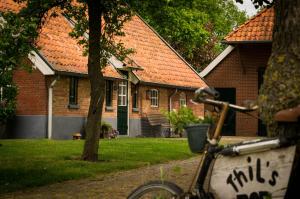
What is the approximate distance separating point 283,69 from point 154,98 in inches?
1120

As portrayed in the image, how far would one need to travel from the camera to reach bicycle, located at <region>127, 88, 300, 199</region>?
4.20 m

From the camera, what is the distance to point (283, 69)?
5125mm

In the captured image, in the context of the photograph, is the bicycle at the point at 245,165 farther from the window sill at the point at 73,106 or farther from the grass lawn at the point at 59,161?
the window sill at the point at 73,106

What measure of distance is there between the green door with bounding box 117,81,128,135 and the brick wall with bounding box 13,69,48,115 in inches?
243

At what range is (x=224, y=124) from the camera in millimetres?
4621

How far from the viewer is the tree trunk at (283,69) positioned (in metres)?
5.02

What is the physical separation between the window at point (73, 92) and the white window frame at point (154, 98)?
24.5 ft

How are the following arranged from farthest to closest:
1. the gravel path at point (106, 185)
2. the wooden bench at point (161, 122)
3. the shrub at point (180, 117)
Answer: the wooden bench at point (161, 122), the shrub at point (180, 117), the gravel path at point (106, 185)

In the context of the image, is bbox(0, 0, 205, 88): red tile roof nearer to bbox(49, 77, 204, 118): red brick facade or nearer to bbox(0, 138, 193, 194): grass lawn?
bbox(49, 77, 204, 118): red brick facade

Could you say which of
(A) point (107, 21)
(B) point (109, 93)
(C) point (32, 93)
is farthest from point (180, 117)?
(A) point (107, 21)

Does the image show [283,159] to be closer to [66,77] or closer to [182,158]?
[182,158]

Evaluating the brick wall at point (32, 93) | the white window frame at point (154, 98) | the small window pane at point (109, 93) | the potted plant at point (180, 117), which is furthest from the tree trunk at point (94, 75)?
the white window frame at point (154, 98)

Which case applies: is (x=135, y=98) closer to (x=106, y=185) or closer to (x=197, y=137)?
(x=106, y=185)

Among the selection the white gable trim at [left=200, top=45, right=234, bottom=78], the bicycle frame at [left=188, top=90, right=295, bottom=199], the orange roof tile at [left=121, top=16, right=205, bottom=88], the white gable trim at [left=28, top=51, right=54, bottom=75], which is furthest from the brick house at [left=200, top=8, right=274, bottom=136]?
the bicycle frame at [left=188, top=90, right=295, bottom=199]
